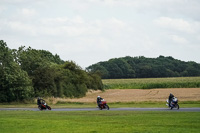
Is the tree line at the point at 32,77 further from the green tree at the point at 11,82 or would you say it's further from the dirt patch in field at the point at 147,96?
the dirt patch in field at the point at 147,96

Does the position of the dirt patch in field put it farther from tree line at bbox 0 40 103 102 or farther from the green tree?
the green tree

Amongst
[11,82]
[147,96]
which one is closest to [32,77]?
[11,82]

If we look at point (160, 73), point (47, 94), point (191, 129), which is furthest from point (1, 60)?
point (160, 73)

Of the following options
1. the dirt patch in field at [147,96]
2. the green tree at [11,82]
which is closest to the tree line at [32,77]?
the green tree at [11,82]

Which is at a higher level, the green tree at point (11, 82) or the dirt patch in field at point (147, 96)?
the green tree at point (11, 82)

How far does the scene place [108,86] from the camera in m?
122

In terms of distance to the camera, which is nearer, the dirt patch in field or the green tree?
Answer: the green tree

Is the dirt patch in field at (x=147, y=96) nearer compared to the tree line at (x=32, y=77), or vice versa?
the tree line at (x=32, y=77)

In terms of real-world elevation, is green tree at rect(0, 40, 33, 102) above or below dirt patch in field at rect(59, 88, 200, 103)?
above

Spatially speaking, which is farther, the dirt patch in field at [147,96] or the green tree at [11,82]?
the dirt patch in field at [147,96]

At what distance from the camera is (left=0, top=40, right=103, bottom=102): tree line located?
185ft

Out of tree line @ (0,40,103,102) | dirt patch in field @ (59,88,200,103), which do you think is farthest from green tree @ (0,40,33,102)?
dirt patch in field @ (59,88,200,103)

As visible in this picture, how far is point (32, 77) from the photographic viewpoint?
201 ft

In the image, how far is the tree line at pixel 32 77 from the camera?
56.5 m
